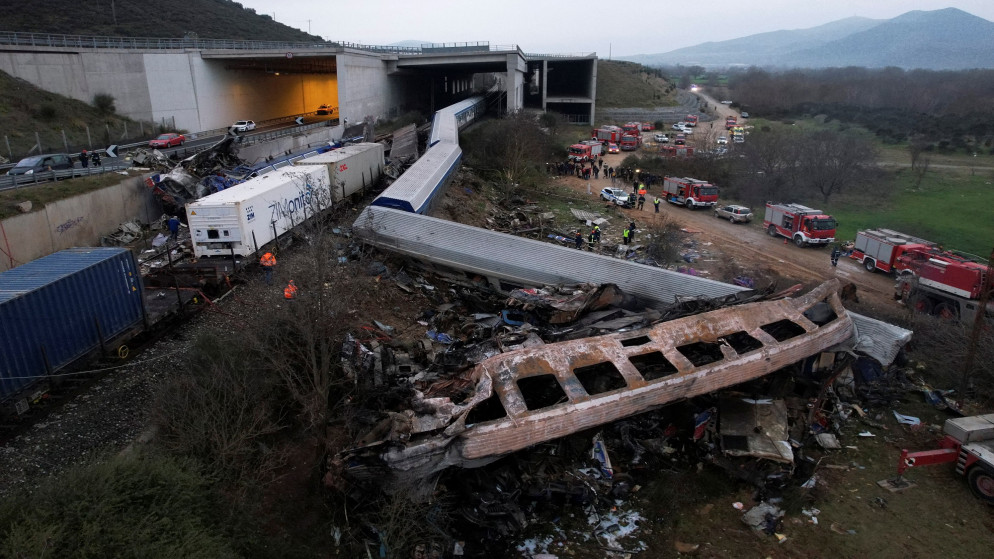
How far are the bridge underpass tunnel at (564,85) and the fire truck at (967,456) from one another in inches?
2090

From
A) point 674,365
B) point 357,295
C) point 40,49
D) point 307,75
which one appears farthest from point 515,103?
point 674,365

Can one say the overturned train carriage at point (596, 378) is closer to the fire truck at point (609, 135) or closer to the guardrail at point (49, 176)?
the guardrail at point (49, 176)

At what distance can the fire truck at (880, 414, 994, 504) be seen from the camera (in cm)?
850

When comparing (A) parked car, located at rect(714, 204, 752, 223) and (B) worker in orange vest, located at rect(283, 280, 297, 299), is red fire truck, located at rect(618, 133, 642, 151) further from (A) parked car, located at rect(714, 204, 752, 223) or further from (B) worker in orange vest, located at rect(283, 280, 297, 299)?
(B) worker in orange vest, located at rect(283, 280, 297, 299)

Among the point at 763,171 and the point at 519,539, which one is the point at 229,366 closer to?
the point at 519,539

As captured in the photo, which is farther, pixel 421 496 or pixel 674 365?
pixel 674 365

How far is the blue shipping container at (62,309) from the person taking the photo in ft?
29.0

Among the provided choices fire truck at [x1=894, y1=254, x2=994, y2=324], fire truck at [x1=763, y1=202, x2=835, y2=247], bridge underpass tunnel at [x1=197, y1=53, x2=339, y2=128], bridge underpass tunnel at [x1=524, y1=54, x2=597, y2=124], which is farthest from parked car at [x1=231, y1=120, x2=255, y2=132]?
fire truck at [x1=894, y1=254, x2=994, y2=324]

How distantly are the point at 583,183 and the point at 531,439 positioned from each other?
1151 inches

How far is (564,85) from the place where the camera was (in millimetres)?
71688

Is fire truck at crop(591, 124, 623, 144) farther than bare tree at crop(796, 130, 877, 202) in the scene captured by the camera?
Yes

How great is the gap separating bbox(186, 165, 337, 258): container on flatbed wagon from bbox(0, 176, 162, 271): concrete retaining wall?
616 cm

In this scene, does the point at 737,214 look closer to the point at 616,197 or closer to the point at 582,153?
the point at 616,197

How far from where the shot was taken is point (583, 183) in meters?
35.2
